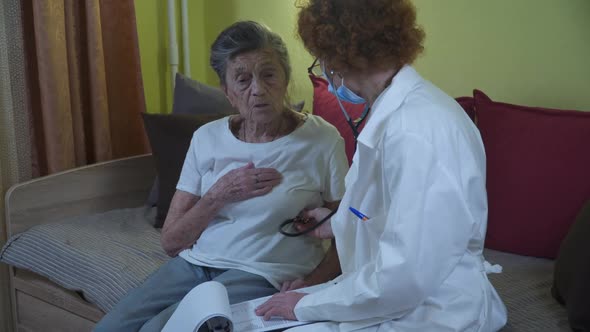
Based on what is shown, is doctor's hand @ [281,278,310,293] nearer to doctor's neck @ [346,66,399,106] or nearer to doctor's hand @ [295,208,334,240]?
doctor's hand @ [295,208,334,240]

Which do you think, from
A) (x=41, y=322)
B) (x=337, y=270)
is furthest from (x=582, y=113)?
(x=41, y=322)

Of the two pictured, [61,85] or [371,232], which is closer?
[371,232]

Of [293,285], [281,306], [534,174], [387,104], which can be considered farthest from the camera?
[534,174]

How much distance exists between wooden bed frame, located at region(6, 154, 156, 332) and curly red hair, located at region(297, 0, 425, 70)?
1.13 meters

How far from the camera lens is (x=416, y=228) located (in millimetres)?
963

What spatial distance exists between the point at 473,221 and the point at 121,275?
3.61 feet

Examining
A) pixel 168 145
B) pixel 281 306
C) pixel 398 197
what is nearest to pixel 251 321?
pixel 281 306

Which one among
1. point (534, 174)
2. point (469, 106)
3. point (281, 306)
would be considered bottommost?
point (281, 306)

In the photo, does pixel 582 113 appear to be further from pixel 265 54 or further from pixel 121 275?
pixel 121 275

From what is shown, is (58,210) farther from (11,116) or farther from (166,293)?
(166,293)

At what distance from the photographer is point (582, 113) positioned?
5.45 feet

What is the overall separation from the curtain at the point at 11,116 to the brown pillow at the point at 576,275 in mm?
1749

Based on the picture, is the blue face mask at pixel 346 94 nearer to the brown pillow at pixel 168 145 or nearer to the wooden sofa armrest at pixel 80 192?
the brown pillow at pixel 168 145

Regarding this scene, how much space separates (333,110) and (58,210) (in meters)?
1.01
